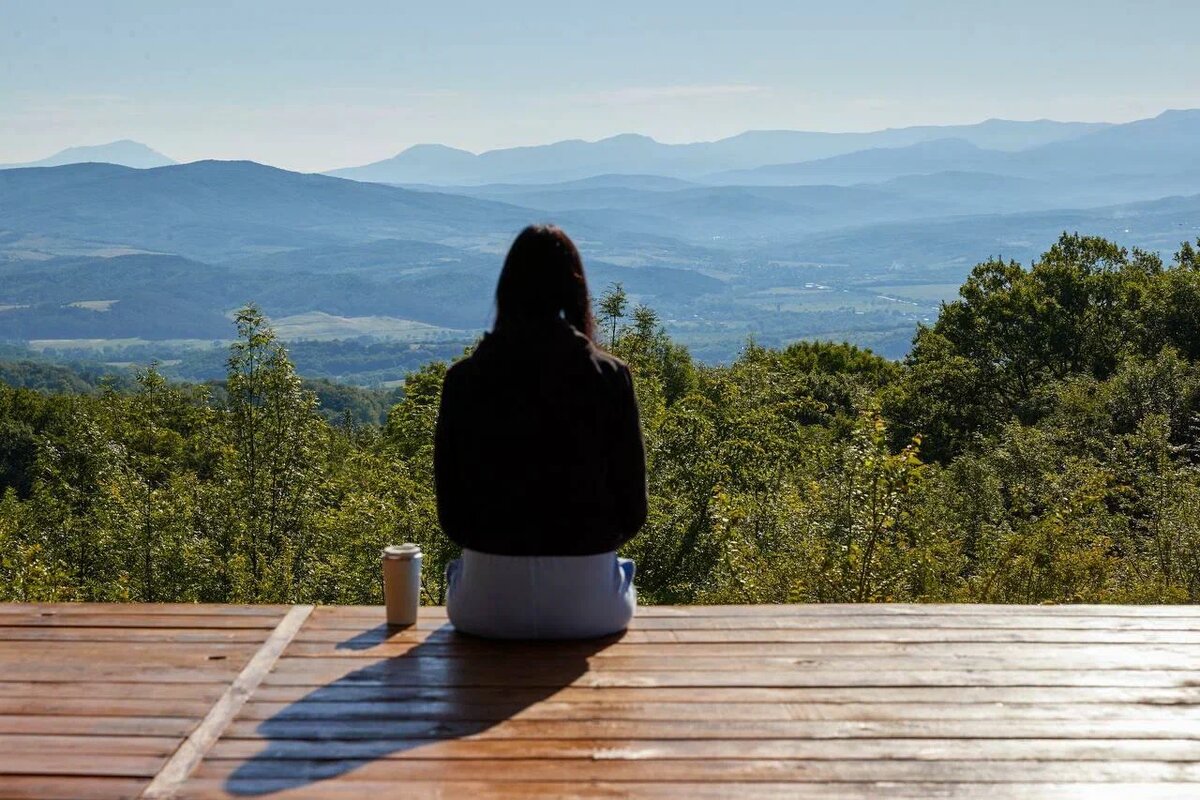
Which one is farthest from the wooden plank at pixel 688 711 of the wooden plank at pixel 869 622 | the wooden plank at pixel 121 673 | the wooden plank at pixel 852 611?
the wooden plank at pixel 852 611

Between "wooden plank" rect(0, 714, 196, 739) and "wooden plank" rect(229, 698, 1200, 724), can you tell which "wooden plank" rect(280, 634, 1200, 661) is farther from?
"wooden plank" rect(0, 714, 196, 739)

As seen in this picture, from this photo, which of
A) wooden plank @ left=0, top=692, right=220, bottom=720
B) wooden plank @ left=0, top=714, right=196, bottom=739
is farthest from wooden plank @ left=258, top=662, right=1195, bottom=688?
wooden plank @ left=0, top=714, right=196, bottom=739

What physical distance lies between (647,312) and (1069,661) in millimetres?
15414

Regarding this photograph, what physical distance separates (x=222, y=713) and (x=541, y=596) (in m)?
1.15

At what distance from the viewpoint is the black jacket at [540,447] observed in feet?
12.4

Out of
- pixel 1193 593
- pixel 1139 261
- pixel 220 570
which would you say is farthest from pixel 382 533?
pixel 1139 261

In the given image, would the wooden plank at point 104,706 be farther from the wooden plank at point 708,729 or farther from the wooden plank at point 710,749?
Result: the wooden plank at point 710,749

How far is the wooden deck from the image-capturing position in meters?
3.11

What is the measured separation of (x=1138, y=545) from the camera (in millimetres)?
12617

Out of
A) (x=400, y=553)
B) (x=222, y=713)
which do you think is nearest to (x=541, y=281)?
(x=400, y=553)

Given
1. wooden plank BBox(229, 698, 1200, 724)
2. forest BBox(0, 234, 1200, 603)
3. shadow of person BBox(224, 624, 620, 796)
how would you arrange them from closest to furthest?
shadow of person BBox(224, 624, 620, 796) < wooden plank BBox(229, 698, 1200, 724) < forest BBox(0, 234, 1200, 603)

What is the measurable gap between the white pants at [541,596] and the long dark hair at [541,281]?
85 cm

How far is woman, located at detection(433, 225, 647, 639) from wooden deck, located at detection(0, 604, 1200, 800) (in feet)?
1.14

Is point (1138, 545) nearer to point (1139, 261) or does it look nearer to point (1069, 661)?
point (1069, 661)
